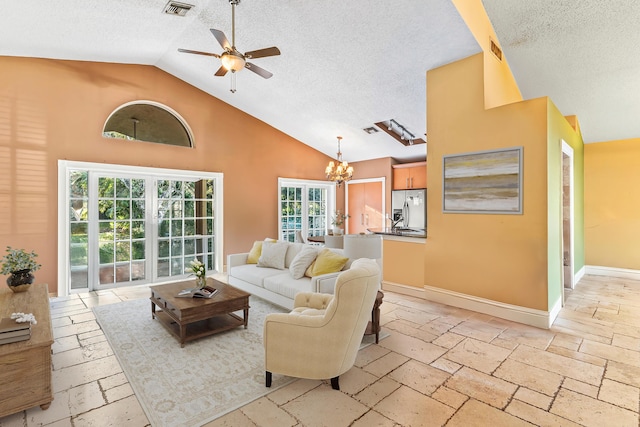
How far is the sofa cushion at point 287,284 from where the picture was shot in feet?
12.1

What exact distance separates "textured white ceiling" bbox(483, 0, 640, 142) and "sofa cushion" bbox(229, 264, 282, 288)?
169 inches

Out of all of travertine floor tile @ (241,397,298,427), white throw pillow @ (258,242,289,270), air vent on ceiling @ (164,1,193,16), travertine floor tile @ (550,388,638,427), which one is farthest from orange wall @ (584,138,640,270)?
air vent on ceiling @ (164,1,193,16)

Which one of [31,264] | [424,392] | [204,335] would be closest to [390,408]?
[424,392]

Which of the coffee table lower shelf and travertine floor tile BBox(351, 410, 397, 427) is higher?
the coffee table lower shelf

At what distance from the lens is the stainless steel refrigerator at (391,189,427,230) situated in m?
6.95

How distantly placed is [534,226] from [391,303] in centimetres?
196

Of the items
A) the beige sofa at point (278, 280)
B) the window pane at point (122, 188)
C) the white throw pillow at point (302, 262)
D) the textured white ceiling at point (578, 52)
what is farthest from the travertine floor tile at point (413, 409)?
the window pane at point (122, 188)

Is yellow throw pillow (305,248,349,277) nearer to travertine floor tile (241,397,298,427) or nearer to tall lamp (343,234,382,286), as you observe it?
tall lamp (343,234,382,286)

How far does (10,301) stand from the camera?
3.05 metres

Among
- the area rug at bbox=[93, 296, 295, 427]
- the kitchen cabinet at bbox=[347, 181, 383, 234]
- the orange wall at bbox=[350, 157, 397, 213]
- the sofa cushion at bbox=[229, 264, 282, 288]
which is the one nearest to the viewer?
the area rug at bbox=[93, 296, 295, 427]

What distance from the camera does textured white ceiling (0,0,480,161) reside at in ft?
11.3

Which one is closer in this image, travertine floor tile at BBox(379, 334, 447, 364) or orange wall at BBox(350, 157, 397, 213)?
travertine floor tile at BBox(379, 334, 447, 364)

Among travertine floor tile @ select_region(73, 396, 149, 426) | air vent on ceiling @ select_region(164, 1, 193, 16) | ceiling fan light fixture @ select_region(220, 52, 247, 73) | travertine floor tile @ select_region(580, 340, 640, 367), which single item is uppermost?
air vent on ceiling @ select_region(164, 1, 193, 16)

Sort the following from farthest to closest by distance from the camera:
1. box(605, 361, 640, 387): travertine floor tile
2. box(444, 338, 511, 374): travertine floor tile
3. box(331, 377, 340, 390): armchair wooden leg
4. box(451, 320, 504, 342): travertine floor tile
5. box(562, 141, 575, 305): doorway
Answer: box(562, 141, 575, 305): doorway, box(451, 320, 504, 342): travertine floor tile, box(444, 338, 511, 374): travertine floor tile, box(605, 361, 640, 387): travertine floor tile, box(331, 377, 340, 390): armchair wooden leg
